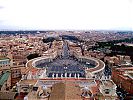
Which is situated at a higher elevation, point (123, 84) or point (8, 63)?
point (8, 63)

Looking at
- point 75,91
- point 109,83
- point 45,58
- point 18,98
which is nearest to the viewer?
point 75,91

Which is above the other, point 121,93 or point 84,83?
point 84,83

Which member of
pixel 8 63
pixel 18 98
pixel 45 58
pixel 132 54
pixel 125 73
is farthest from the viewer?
pixel 132 54

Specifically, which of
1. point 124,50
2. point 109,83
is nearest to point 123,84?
point 109,83

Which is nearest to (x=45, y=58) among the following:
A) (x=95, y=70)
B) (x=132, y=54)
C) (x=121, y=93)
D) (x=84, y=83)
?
(x=95, y=70)

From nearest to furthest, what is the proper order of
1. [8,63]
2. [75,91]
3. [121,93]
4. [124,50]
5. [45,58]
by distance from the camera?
[75,91] < [121,93] < [8,63] < [45,58] < [124,50]

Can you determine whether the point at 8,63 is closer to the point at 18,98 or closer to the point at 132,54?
the point at 18,98

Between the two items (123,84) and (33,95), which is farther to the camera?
(123,84)

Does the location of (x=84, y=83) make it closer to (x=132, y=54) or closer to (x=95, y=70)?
(x=95, y=70)

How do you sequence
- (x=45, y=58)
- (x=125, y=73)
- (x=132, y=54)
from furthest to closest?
(x=132, y=54) → (x=45, y=58) → (x=125, y=73)
